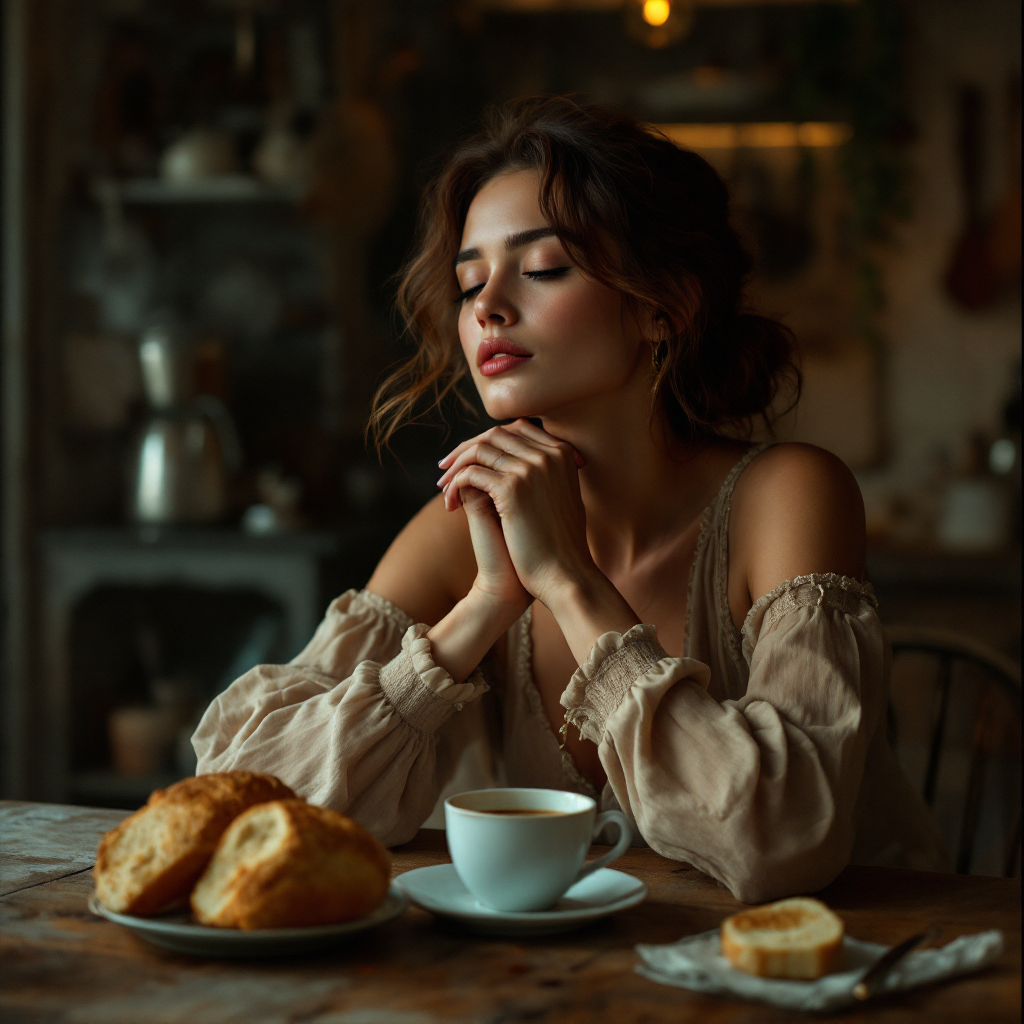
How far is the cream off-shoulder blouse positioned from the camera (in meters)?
0.95

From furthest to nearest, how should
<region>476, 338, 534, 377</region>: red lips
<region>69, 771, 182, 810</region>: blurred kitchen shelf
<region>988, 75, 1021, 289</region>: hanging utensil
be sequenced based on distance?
1. <region>988, 75, 1021, 289</region>: hanging utensil
2. <region>69, 771, 182, 810</region>: blurred kitchen shelf
3. <region>476, 338, 534, 377</region>: red lips

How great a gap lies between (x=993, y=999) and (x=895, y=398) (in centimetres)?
286

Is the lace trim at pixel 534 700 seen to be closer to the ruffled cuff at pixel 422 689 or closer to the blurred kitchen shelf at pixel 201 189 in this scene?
the ruffled cuff at pixel 422 689

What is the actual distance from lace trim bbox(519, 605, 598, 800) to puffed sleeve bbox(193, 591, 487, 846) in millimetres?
148

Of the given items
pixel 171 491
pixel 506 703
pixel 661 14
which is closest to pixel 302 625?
pixel 171 491

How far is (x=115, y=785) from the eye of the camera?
2783 mm

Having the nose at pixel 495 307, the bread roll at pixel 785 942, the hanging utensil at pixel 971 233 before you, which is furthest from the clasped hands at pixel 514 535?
the hanging utensil at pixel 971 233

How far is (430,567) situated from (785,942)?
78 centimetres

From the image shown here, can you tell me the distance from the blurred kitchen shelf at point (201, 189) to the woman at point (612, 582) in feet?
4.60

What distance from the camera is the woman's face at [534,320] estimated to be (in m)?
1.27

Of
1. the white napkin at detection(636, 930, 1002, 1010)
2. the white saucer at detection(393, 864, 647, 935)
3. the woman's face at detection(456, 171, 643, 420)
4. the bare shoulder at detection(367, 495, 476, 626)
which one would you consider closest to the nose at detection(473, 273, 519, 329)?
the woman's face at detection(456, 171, 643, 420)

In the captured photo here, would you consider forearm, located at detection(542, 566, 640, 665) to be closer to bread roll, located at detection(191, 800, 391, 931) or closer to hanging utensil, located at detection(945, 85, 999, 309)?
bread roll, located at detection(191, 800, 391, 931)

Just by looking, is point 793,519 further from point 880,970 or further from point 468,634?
point 880,970

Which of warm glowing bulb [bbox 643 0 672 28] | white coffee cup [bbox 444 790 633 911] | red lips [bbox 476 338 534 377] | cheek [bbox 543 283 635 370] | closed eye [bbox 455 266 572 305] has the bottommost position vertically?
white coffee cup [bbox 444 790 633 911]
